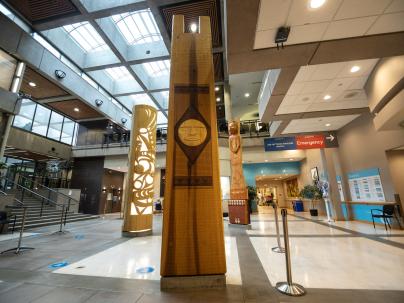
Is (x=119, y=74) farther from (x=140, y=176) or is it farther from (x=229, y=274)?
(x=229, y=274)

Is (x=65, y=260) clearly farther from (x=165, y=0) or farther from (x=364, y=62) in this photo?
(x=165, y=0)

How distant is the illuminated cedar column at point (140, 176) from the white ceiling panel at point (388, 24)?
536 cm

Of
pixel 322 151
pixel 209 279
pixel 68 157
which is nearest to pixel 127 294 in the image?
pixel 209 279

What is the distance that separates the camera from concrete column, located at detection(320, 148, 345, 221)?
28.0ft

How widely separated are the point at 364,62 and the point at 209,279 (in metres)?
5.68

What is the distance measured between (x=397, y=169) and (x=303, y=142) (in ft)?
9.67

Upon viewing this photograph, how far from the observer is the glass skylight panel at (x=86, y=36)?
10094 mm

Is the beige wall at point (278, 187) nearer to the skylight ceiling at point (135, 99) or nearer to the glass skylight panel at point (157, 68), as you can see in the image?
the skylight ceiling at point (135, 99)

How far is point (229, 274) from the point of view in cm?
265

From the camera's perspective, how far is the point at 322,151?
9383 millimetres

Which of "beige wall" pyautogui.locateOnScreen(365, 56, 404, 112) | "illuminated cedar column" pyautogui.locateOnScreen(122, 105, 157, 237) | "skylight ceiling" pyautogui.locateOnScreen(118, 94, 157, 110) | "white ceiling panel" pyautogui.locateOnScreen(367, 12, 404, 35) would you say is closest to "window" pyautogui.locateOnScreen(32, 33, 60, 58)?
"skylight ceiling" pyautogui.locateOnScreen(118, 94, 157, 110)

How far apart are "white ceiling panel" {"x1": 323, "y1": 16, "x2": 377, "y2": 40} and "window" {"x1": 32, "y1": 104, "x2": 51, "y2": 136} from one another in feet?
49.8

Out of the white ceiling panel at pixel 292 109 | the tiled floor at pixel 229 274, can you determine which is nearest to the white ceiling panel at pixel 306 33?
the white ceiling panel at pixel 292 109

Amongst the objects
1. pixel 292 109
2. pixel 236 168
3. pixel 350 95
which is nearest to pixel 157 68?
pixel 236 168
